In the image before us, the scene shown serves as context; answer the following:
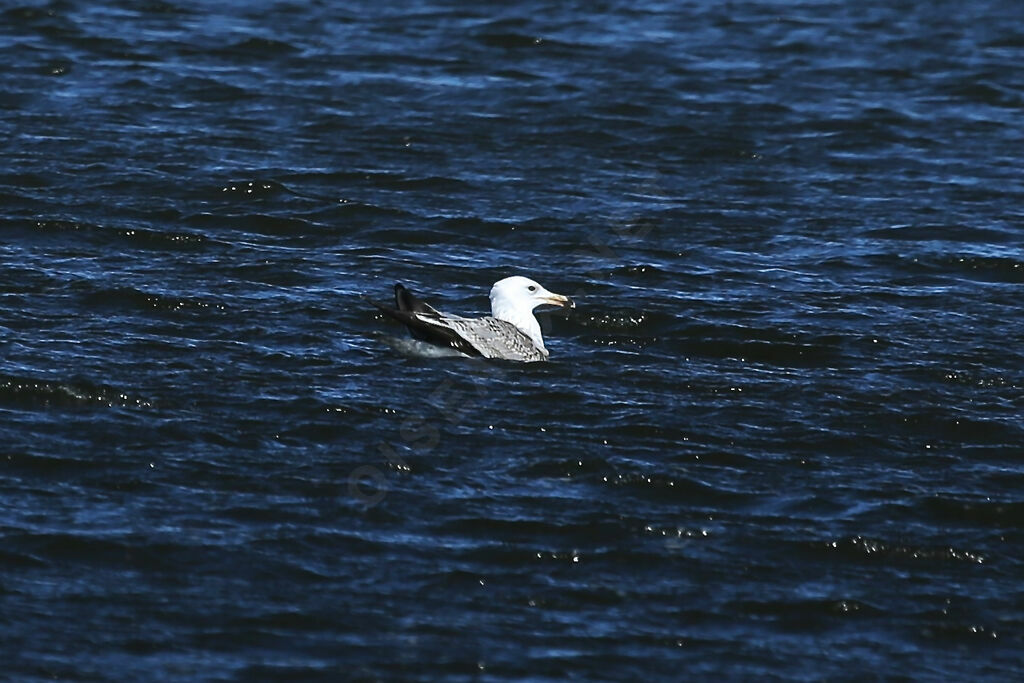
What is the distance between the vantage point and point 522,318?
41.3 feet

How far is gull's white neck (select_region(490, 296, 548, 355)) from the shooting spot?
12.5 metres

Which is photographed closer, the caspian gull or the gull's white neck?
the caspian gull

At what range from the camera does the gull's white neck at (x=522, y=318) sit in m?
12.5

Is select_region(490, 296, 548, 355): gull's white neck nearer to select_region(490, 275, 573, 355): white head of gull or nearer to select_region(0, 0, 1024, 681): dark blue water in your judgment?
select_region(490, 275, 573, 355): white head of gull

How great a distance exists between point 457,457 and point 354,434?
2.11 ft

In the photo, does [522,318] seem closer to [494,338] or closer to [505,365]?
[494,338]

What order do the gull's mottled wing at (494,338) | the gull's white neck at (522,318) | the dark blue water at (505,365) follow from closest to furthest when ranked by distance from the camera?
the dark blue water at (505,365), the gull's mottled wing at (494,338), the gull's white neck at (522,318)

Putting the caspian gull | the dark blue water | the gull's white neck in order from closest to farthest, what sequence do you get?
1. the dark blue water
2. the caspian gull
3. the gull's white neck

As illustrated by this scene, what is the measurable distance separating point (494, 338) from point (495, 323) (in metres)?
0.20

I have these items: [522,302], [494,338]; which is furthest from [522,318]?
[494,338]

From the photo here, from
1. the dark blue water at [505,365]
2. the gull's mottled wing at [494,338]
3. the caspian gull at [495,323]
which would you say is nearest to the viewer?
the dark blue water at [505,365]

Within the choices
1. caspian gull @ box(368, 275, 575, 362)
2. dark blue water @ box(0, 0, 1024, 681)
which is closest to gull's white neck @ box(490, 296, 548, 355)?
caspian gull @ box(368, 275, 575, 362)

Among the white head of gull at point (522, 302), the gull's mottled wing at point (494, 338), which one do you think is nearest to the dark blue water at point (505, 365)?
the gull's mottled wing at point (494, 338)

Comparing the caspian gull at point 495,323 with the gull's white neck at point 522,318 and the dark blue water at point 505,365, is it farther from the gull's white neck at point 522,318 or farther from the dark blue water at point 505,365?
the dark blue water at point 505,365
